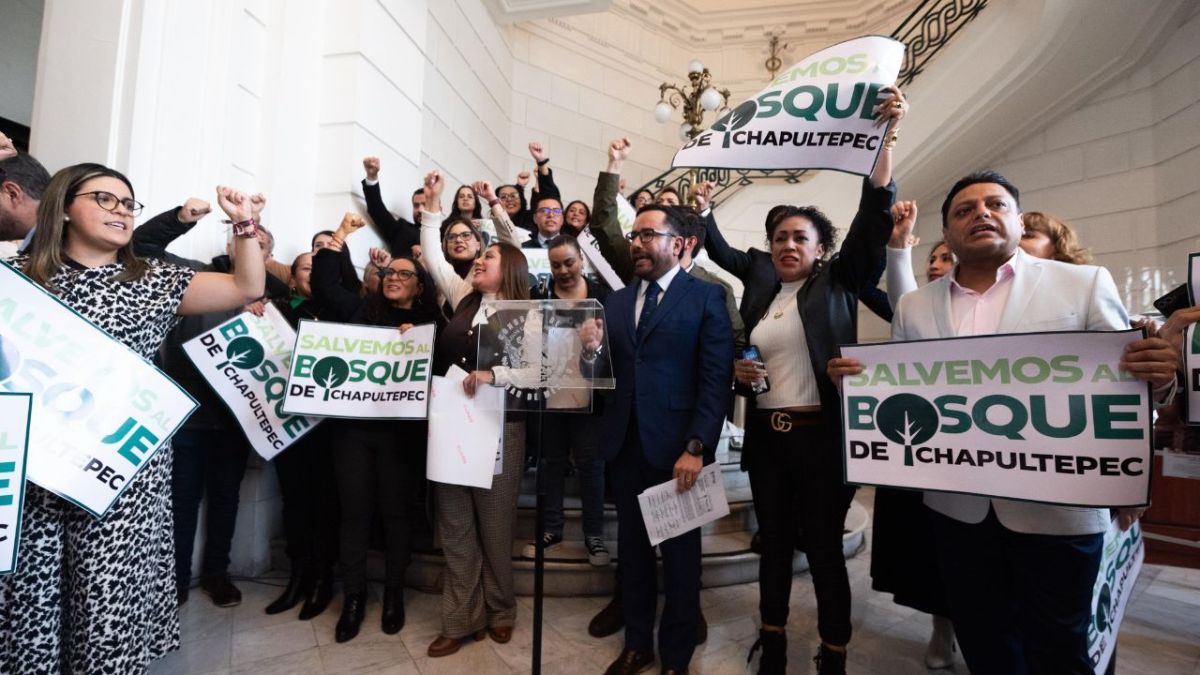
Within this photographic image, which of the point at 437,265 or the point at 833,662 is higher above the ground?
the point at 437,265

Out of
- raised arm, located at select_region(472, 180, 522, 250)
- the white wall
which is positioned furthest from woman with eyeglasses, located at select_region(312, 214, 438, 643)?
the white wall

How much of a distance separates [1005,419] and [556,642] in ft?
6.16

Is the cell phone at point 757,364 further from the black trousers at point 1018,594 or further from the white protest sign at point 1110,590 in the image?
the white protest sign at point 1110,590

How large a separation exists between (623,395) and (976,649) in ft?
4.20

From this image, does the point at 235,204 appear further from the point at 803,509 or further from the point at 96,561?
the point at 803,509

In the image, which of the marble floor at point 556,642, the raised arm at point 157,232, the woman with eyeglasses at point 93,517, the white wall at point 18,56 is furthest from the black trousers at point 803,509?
the white wall at point 18,56

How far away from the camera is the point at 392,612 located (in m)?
2.39

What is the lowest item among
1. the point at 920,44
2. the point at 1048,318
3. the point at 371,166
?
the point at 1048,318

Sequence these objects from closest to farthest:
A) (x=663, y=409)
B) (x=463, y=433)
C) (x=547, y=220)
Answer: (x=663, y=409)
(x=463, y=433)
(x=547, y=220)

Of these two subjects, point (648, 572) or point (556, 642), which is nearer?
point (648, 572)

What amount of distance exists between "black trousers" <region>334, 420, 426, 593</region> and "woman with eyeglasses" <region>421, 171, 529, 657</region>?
1.02ft

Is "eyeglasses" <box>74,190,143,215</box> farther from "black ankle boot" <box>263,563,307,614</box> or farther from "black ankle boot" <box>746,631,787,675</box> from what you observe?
"black ankle boot" <box>746,631,787,675</box>

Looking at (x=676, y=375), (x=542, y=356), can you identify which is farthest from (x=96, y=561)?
(x=676, y=375)

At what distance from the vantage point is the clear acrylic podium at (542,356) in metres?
1.61
